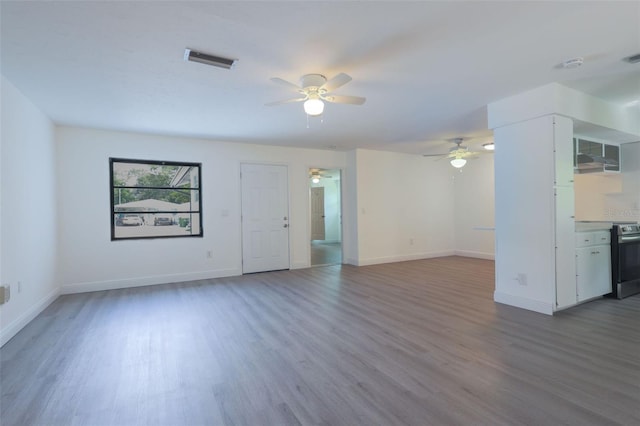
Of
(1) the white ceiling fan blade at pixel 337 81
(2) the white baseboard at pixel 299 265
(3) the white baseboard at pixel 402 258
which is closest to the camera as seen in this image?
(1) the white ceiling fan blade at pixel 337 81

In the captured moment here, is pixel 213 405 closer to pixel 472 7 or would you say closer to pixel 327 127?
pixel 472 7

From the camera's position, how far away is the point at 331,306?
3932 millimetres

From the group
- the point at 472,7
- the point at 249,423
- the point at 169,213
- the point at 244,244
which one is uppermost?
the point at 472,7

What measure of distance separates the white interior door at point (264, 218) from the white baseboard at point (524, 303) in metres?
3.88

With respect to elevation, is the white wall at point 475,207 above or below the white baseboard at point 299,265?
above

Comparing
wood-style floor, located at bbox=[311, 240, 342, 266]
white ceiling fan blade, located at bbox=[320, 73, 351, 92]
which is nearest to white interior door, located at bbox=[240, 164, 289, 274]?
wood-style floor, located at bbox=[311, 240, 342, 266]

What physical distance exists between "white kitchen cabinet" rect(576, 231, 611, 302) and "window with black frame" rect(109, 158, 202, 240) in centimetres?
561

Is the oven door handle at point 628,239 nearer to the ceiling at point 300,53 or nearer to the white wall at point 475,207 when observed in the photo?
the ceiling at point 300,53

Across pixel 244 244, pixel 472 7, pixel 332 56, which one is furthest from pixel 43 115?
pixel 472 7

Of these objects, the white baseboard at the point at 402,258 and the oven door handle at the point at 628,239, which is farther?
the white baseboard at the point at 402,258

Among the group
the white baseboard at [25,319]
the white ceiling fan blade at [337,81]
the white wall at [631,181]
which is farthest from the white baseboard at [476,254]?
the white baseboard at [25,319]

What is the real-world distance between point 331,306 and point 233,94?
2763 millimetres

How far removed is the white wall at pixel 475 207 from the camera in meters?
7.30

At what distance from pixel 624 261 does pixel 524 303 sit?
168 centimetres
